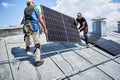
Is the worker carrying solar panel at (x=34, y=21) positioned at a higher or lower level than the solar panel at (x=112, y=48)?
higher

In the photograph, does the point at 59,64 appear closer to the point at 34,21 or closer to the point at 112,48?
the point at 34,21

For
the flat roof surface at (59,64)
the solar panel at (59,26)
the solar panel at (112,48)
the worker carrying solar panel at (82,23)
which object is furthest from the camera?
the worker carrying solar panel at (82,23)

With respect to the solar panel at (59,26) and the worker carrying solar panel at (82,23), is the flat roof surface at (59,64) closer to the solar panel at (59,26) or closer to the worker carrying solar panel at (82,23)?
the solar panel at (59,26)

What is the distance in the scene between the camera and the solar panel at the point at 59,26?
231 inches

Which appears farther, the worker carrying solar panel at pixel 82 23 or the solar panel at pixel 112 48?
the worker carrying solar panel at pixel 82 23

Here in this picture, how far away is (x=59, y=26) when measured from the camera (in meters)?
6.74

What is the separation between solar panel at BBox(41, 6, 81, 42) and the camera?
5.86 m

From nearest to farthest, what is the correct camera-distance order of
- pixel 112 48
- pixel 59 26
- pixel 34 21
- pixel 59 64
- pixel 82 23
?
pixel 34 21, pixel 59 64, pixel 59 26, pixel 112 48, pixel 82 23

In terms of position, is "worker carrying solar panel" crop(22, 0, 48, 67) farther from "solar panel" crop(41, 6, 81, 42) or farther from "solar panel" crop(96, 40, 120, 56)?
"solar panel" crop(96, 40, 120, 56)

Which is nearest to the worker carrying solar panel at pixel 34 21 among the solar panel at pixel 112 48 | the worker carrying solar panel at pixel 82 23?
the worker carrying solar panel at pixel 82 23

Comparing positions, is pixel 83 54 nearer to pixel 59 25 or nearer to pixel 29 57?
pixel 59 25

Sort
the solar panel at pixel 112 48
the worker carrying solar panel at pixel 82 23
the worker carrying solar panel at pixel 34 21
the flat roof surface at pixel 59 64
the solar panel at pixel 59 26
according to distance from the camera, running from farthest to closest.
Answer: the worker carrying solar panel at pixel 82 23
the solar panel at pixel 112 48
the solar panel at pixel 59 26
the worker carrying solar panel at pixel 34 21
the flat roof surface at pixel 59 64

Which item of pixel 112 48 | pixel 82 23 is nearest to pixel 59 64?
pixel 82 23

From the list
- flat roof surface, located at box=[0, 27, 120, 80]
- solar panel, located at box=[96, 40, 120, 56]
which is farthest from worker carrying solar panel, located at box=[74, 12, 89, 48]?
flat roof surface, located at box=[0, 27, 120, 80]
